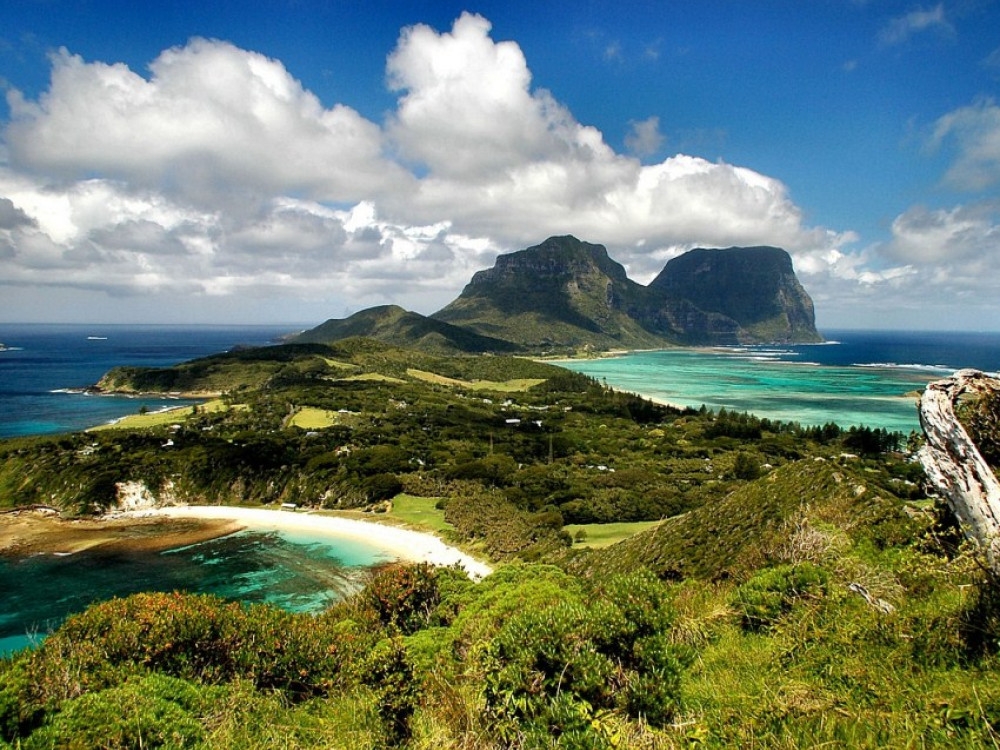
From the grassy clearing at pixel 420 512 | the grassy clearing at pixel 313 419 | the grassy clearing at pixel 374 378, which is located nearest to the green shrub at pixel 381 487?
the grassy clearing at pixel 420 512

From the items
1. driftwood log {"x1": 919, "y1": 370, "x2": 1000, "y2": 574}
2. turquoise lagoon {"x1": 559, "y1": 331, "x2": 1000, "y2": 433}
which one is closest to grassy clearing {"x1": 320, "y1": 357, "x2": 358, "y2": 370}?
turquoise lagoon {"x1": 559, "y1": 331, "x2": 1000, "y2": 433}

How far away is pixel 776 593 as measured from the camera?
9.98 meters

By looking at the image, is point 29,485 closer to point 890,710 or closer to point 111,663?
point 111,663

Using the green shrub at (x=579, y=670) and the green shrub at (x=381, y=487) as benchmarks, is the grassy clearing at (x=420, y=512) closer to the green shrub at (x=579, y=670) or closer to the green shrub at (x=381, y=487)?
the green shrub at (x=381, y=487)

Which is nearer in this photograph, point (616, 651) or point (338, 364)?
point (616, 651)

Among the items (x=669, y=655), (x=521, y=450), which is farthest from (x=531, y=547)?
(x=521, y=450)

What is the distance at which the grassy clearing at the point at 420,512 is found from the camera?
157 ft

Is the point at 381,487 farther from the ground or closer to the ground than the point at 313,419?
closer to the ground

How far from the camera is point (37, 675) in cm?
1018

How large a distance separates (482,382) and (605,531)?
124 meters

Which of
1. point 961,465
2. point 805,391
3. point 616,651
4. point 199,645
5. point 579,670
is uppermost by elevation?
point 961,465

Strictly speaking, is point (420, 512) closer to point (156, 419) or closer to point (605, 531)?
point (605, 531)

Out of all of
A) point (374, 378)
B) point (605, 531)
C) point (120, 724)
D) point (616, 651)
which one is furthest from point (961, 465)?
point (374, 378)

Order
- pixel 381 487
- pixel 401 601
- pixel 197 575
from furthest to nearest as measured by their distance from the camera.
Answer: pixel 381 487, pixel 197 575, pixel 401 601
